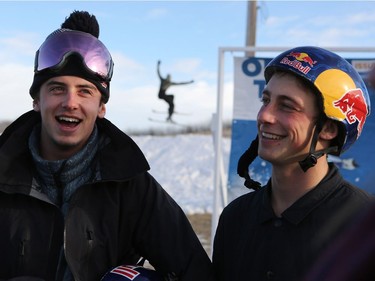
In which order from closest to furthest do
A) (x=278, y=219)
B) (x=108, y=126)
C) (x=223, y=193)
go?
1. (x=278, y=219)
2. (x=108, y=126)
3. (x=223, y=193)

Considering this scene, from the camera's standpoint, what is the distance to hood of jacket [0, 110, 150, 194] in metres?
2.73

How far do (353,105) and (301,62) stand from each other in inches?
14.3

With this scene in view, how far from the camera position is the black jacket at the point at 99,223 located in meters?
2.65

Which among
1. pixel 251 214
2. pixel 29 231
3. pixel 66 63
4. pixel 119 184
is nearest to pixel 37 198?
pixel 29 231

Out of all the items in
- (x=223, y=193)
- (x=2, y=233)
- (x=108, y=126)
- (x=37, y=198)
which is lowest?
(x=223, y=193)

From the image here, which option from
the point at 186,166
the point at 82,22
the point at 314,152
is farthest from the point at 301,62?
the point at 186,166

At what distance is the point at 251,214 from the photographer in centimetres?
271

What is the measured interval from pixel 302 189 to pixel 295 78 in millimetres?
559

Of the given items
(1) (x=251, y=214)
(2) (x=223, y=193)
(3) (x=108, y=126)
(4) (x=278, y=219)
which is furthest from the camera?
(2) (x=223, y=193)

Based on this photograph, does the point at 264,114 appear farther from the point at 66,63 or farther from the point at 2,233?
the point at 2,233

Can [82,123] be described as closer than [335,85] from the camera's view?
No

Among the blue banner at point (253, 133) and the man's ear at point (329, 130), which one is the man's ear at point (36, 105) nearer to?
the man's ear at point (329, 130)

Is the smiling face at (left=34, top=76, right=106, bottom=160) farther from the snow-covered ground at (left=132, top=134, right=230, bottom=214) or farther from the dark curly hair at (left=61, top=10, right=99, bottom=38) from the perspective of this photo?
the snow-covered ground at (left=132, top=134, right=230, bottom=214)

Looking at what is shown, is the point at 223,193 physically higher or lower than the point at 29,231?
lower
